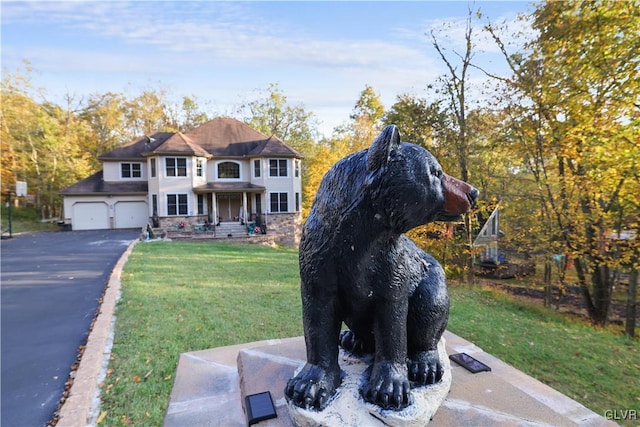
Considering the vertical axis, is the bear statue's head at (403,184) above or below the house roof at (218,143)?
below

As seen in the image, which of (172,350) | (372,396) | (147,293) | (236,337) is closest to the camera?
(372,396)

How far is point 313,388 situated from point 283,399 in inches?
18.4

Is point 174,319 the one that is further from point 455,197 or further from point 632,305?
point 632,305

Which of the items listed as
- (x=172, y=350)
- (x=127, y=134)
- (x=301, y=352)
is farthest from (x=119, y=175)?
(x=301, y=352)

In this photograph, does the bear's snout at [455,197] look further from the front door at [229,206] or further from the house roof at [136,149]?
the house roof at [136,149]

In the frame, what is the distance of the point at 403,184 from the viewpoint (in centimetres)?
136

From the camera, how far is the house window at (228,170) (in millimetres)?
20375

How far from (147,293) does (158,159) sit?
46.6ft

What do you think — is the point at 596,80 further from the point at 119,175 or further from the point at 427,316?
the point at 119,175

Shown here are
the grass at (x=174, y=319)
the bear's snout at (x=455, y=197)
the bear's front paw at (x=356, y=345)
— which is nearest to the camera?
the bear's snout at (x=455, y=197)

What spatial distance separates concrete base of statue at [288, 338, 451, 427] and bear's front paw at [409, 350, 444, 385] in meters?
0.05

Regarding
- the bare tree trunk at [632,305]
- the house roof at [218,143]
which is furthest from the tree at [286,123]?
the bare tree trunk at [632,305]

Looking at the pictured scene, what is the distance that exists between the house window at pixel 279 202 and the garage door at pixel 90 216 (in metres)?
10.1

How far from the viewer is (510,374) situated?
97.6 inches
